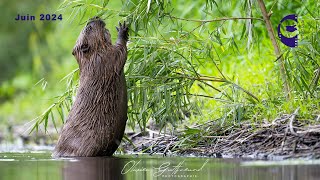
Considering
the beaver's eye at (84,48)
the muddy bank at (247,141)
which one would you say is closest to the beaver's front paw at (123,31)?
the beaver's eye at (84,48)

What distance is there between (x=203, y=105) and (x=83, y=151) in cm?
176

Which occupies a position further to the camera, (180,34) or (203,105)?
(203,105)

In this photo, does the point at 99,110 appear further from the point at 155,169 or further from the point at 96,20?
the point at 155,169

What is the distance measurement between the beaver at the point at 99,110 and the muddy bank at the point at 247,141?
1.79ft

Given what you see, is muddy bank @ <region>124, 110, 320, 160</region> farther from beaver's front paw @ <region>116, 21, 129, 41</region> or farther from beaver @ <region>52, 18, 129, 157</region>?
beaver's front paw @ <region>116, 21, 129, 41</region>

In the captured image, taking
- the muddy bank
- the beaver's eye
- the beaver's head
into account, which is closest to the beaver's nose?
the beaver's head

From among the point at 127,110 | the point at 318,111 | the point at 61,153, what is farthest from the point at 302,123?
the point at 61,153

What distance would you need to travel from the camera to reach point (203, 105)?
7.26m

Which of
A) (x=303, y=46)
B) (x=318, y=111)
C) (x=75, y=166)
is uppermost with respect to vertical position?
(x=303, y=46)

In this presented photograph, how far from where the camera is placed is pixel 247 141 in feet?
18.9

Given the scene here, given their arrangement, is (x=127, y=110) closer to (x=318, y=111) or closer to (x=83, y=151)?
(x=83, y=151)

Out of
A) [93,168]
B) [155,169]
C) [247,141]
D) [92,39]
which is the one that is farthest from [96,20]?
[155,169]

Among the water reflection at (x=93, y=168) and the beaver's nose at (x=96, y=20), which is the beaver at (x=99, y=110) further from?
the beaver's nose at (x=96, y=20)

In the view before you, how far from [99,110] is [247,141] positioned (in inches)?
44.0
